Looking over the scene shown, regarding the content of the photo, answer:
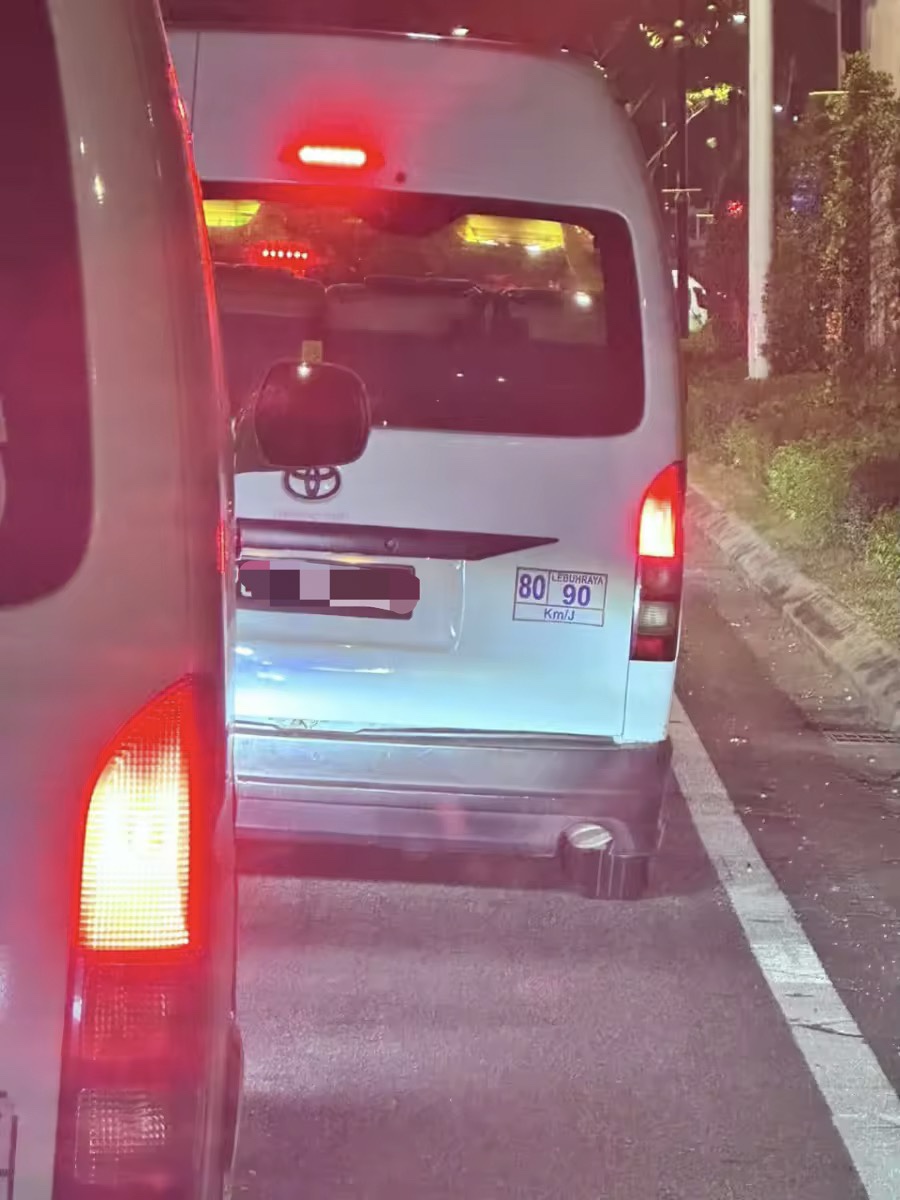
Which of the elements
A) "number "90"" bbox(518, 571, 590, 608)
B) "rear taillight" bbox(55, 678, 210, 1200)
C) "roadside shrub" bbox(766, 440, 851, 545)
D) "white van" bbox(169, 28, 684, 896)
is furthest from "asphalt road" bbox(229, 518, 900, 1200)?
"roadside shrub" bbox(766, 440, 851, 545)

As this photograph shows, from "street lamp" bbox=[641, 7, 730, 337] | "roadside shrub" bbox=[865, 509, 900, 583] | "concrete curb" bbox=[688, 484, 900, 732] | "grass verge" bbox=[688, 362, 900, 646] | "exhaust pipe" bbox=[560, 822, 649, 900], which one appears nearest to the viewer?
"exhaust pipe" bbox=[560, 822, 649, 900]

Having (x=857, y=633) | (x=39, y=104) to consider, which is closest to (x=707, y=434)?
(x=857, y=633)

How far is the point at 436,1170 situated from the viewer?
3963mm

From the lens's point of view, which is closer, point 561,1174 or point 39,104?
point 39,104

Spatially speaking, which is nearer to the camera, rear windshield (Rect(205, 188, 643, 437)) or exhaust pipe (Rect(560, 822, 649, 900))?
rear windshield (Rect(205, 188, 643, 437))

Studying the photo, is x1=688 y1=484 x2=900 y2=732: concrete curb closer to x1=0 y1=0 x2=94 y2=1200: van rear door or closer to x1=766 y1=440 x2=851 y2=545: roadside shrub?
x1=766 y1=440 x2=851 y2=545: roadside shrub

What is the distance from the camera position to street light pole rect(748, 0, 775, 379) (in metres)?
21.9

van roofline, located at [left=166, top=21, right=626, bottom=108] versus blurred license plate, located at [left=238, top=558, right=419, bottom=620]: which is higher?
van roofline, located at [left=166, top=21, right=626, bottom=108]

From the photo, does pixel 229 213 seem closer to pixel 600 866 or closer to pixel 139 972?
pixel 600 866

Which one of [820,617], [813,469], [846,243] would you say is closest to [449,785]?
[820,617]

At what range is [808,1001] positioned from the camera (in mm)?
4949

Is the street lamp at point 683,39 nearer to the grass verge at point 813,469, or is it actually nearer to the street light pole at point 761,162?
the street light pole at point 761,162

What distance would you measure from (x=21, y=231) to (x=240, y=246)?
334 centimetres

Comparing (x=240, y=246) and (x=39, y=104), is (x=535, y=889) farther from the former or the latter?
(x=39, y=104)
